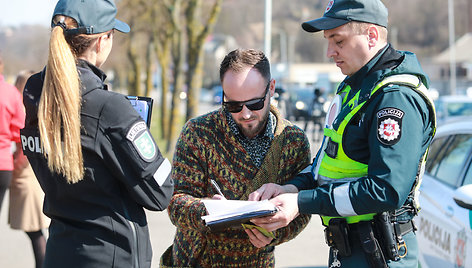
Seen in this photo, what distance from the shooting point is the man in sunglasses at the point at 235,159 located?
8.41ft

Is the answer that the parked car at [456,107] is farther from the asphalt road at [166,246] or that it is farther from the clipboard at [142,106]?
the clipboard at [142,106]

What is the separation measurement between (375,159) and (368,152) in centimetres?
12

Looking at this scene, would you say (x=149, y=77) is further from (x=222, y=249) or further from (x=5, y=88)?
(x=222, y=249)

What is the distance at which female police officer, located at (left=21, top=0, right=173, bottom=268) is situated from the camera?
2.06m

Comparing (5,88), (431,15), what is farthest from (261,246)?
(431,15)

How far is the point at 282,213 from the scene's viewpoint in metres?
2.35

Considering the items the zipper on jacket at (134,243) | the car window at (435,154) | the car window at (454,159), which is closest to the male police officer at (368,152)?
the zipper on jacket at (134,243)

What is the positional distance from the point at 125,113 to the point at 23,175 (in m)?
3.49

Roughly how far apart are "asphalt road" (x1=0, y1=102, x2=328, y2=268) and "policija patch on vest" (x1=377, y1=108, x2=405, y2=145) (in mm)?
3664

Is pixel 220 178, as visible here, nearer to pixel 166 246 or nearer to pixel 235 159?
pixel 235 159

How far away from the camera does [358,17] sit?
7.73ft

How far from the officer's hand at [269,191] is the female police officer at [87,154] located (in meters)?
0.40

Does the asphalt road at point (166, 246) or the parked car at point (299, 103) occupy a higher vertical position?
the parked car at point (299, 103)

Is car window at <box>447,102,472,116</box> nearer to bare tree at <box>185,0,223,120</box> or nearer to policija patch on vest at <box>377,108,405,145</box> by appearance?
bare tree at <box>185,0,223,120</box>
